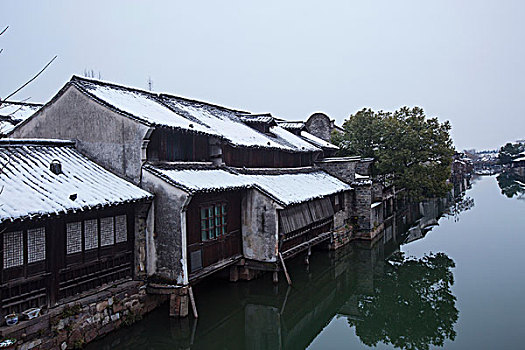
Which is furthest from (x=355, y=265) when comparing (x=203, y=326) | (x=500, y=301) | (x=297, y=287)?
(x=203, y=326)

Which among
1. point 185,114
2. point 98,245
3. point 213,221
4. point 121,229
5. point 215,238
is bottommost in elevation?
point 215,238

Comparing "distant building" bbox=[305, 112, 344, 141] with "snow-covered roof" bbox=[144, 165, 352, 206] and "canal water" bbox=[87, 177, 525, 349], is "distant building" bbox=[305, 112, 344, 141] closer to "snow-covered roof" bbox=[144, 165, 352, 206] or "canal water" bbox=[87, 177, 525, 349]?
"snow-covered roof" bbox=[144, 165, 352, 206]

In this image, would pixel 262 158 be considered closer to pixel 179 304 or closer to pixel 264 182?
pixel 264 182

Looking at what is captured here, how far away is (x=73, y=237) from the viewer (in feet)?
37.4

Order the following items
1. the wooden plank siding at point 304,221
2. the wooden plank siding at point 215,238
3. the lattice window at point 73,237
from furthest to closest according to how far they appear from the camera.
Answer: the wooden plank siding at point 304,221 < the wooden plank siding at point 215,238 < the lattice window at point 73,237

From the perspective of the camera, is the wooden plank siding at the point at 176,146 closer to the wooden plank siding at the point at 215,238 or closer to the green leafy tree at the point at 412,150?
the wooden plank siding at the point at 215,238

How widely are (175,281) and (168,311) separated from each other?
138 cm

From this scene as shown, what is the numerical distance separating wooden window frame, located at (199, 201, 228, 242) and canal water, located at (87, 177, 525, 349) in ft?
8.40

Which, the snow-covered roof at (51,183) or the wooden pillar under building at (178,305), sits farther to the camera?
the wooden pillar under building at (178,305)

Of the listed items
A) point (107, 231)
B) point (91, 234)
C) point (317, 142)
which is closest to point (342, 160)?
point (317, 142)

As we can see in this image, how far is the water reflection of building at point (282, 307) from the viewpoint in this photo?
1283 cm

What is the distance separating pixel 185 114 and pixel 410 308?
504 inches

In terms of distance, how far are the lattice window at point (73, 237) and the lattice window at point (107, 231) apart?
765 millimetres

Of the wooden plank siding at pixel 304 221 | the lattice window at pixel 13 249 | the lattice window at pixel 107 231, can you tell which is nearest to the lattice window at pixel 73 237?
the lattice window at pixel 107 231
